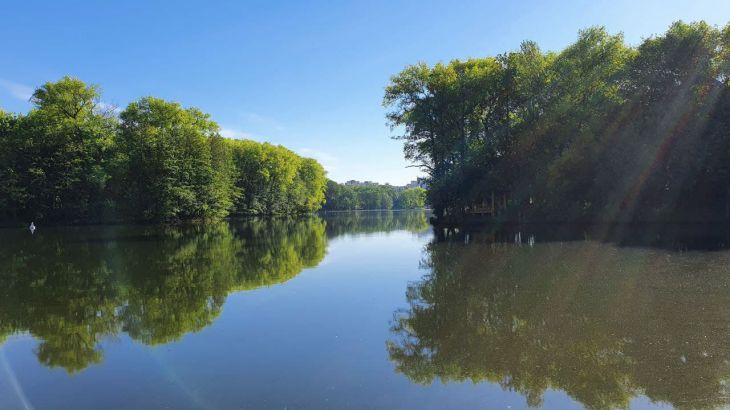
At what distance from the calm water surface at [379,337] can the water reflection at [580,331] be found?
0.03 m

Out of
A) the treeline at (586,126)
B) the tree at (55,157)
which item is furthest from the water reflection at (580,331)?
the tree at (55,157)

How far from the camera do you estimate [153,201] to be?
4603 cm

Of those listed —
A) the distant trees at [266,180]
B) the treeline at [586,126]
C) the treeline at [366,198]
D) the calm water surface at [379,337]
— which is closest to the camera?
the calm water surface at [379,337]

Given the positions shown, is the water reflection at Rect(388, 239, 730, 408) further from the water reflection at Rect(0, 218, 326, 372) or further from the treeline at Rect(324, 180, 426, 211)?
the treeline at Rect(324, 180, 426, 211)

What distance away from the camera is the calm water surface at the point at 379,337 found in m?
4.80

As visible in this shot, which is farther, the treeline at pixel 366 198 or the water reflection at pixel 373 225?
the treeline at pixel 366 198

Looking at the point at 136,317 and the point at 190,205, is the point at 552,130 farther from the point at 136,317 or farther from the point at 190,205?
the point at 190,205

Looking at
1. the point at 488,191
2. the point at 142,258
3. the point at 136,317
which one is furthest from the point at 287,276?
the point at 488,191

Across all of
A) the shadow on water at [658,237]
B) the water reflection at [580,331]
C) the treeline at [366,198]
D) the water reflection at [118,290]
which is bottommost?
the water reflection at [118,290]

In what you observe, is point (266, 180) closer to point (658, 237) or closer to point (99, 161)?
point (99, 161)

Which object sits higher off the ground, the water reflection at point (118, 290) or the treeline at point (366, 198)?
the treeline at point (366, 198)

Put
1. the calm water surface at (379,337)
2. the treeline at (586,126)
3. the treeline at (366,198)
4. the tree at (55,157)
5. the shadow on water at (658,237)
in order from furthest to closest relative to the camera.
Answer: the treeline at (366,198), the tree at (55,157), the treeline at (586,126), the shadow on water at (658,237), the calm water surface at (379,337)

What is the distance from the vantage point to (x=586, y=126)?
1177 inches

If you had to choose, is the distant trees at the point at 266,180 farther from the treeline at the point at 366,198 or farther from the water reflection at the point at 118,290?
the treeline at the point at 366,198
